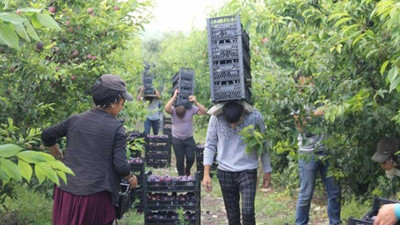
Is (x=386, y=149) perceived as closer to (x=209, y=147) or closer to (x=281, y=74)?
(x=281, y=74)

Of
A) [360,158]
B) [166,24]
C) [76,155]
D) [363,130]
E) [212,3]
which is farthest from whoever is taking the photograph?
[166,24]

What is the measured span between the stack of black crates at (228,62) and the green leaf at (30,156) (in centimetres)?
356

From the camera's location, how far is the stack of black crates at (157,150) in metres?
12.8

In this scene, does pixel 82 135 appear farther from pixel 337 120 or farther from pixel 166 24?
pixel 166 24

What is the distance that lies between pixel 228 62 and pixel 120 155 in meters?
1.80

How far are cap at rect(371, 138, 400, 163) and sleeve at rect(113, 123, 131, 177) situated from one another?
6.82 ft

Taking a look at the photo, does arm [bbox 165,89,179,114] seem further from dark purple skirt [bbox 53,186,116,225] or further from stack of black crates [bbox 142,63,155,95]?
stack of black crates [bbox 142,63,155,95]

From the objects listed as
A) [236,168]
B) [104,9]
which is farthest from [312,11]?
[104,9]

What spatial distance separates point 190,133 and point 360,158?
500cm

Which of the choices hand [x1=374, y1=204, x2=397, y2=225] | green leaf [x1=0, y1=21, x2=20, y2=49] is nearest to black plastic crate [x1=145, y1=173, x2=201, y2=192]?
hand [x1=374, y1=204, x2=397, y2=225]

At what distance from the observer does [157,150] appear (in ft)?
42.2

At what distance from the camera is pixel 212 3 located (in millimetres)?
20281

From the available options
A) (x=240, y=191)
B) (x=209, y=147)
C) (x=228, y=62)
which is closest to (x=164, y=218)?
(x=209, y=147)

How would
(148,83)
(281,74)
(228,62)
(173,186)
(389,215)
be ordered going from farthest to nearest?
1. (148,83)
2. (173,186)
3. (228,62)
4. (281,74)
5. (389,215)
